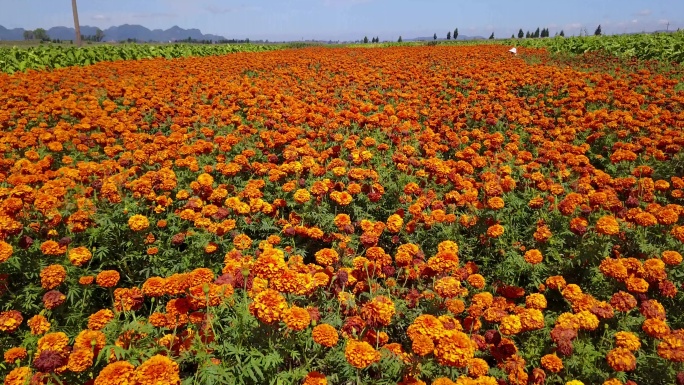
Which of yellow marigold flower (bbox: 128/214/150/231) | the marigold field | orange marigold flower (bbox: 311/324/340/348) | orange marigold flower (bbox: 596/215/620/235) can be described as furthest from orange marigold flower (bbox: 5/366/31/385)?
orange marigold flower (bbox: 596/215/620/235)

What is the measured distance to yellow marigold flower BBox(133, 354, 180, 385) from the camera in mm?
1836

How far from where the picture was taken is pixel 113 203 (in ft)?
12.9

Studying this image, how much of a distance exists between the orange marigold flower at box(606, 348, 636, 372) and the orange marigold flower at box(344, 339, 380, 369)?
1.40 metres

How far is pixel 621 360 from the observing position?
92.4 inches

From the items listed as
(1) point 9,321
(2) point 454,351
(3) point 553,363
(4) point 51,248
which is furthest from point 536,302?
(4) point 51,248

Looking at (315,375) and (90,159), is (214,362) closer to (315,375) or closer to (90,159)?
(315,375)

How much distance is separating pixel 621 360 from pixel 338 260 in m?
2.00

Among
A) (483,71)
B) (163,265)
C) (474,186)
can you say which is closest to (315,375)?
(163,265)

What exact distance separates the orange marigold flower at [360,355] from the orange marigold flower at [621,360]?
1396mm

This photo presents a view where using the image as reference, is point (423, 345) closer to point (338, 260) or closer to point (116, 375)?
point (338, 260)

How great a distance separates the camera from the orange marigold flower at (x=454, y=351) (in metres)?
2.11

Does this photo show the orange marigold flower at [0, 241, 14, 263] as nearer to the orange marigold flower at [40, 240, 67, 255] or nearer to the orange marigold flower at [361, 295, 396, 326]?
the orange marigold flower at [40, 240, 67, 255]

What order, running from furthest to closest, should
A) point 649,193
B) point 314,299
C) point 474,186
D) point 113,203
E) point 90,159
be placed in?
point 90,159, point 474,186, point 649,193, point 113,203, point 314,299

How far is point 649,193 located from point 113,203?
5459 millimetres
